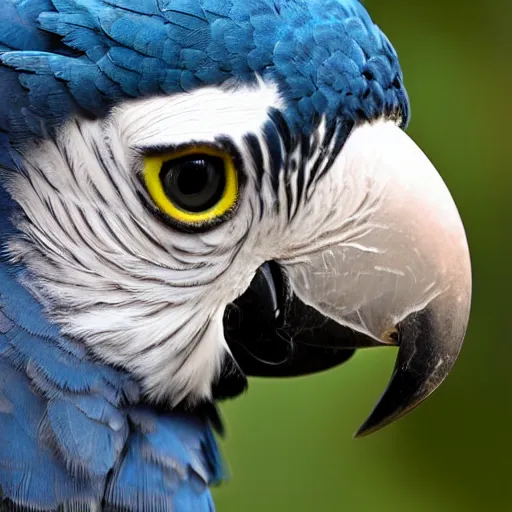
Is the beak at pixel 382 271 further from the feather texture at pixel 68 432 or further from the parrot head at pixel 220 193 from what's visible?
the feather texture at pixel 68 432

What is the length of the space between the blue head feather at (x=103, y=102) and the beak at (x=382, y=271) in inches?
3.2

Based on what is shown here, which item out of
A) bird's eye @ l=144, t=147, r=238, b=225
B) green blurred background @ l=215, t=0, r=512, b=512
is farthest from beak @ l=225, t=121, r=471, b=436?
green blurred background @ l=215, t=0, r=512, b=512

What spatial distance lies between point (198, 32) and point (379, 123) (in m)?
0.27

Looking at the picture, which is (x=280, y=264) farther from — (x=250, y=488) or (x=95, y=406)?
(x=250, y=488)

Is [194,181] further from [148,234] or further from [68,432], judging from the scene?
[68,432]

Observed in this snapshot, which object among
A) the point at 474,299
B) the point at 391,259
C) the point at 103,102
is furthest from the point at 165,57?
the point at 474,299

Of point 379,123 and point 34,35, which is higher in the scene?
point 379,123

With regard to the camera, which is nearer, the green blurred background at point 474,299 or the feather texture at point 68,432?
the feather texture at point 68,432

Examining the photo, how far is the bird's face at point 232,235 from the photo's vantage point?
104 cm

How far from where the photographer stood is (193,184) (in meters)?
1.04

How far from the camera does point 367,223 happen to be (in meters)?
1.09

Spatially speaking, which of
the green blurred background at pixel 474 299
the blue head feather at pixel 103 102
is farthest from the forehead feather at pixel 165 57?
the green blurred background at pixel 474 299

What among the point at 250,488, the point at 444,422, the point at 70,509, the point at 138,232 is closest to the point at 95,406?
the point at 70,509

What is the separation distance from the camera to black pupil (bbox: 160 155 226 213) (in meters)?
1.04
